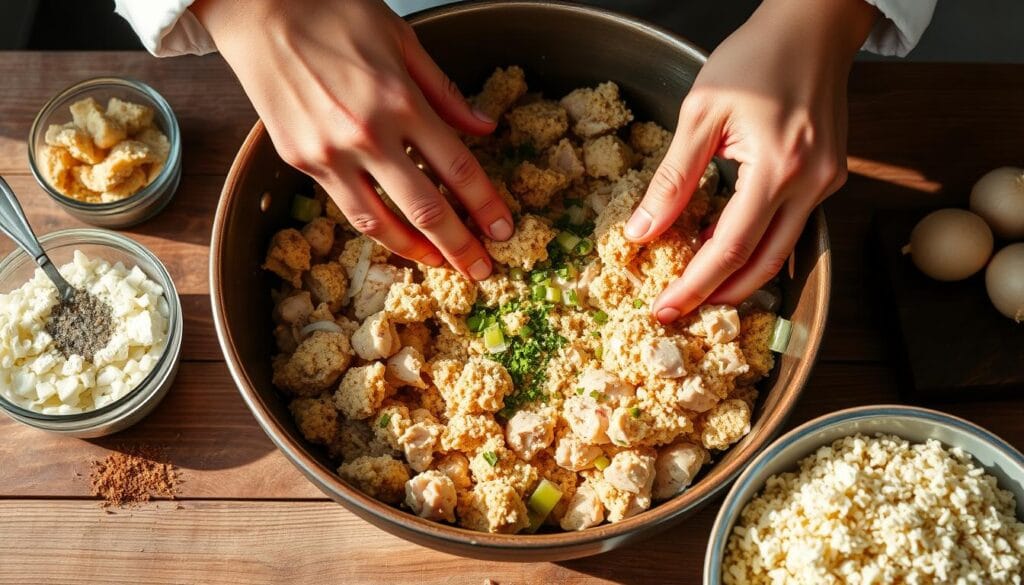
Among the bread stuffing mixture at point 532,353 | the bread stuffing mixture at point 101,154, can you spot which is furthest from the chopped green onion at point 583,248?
the bread stuffing mixture at point 101,154

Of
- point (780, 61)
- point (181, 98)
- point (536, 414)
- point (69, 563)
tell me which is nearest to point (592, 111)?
point (780, 61)

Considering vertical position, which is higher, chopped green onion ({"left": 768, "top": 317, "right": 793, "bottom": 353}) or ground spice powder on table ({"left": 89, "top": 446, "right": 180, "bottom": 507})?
chopped green onion ({"left": 768, "top": 317, "right": 793, "bottom": 353})

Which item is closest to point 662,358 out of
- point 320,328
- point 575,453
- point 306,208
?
point 575,453

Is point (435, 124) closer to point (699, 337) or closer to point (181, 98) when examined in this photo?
point (699, 337)

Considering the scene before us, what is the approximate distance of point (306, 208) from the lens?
1.40 meters

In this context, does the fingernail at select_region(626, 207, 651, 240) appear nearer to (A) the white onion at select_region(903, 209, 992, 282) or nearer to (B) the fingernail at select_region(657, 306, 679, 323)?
(B) the fingernail at select_region(657, 306, 679, 323)

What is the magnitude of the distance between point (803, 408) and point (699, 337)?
0.28m

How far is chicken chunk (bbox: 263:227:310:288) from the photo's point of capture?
1349 mm

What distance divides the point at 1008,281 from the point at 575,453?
753 mm

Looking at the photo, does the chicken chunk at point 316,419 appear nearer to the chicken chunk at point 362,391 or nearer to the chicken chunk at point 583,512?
the chicken chunk at point 362,391

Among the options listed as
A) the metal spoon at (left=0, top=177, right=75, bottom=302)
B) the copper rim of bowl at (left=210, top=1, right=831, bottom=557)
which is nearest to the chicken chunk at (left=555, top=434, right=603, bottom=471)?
the copper rim of bowl at (left=210, top=1, right=831, bottom=557)

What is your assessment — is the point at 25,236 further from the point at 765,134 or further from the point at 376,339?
the point at 765,134

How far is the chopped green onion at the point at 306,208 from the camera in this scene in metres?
1.40

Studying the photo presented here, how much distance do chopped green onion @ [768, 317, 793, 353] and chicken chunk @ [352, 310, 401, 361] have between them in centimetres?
55
